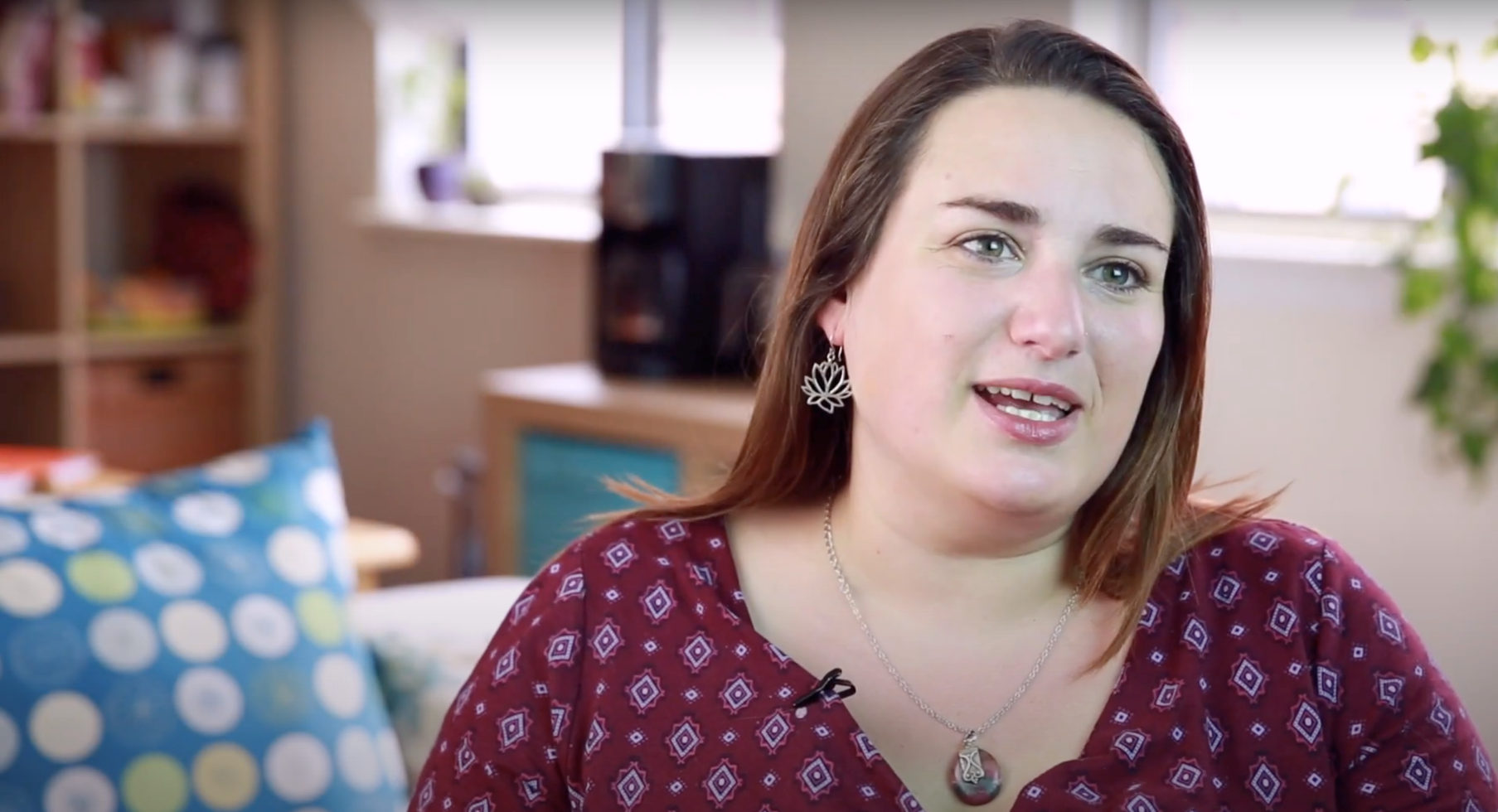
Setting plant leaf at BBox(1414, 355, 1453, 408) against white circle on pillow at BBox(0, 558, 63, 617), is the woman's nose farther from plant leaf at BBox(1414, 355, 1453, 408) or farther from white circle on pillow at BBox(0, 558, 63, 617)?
Result: plant leaf at BBox(1414, 355, 1453, 408)

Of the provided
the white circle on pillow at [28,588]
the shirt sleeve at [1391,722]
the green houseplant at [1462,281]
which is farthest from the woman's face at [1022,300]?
the green houseplant at [1462,281]

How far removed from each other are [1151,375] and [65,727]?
0.89m

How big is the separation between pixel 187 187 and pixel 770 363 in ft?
12.0

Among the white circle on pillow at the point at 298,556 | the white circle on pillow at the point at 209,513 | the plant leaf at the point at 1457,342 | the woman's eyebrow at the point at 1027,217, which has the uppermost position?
the woman's eyebrow at the point at 1027,217

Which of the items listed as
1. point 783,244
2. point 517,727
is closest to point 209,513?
point 517,727

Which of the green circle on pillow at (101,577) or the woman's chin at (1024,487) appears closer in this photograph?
the woman's chin at (1024,487)

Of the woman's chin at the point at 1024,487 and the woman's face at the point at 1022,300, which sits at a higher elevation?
the woman's face at the point at 1022,300

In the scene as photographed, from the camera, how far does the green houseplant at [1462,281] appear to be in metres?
2.53

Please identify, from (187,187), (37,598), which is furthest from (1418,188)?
(187,187)

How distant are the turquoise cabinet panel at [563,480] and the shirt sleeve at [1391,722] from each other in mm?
1909

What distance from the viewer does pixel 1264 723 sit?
135 centimetres

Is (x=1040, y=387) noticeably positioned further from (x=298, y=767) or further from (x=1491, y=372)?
(x=1491, y=372)

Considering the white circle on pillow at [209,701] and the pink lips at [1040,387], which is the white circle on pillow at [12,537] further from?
the pink lips at [1040,387]

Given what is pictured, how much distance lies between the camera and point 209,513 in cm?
168
